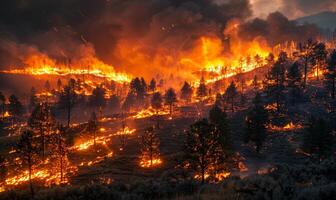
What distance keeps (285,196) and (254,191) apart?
1236mm

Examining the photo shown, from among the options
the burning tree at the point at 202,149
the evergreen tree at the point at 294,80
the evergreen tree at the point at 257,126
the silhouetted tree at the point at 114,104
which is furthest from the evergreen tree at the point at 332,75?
the silhouetted tree at the point at 114,104

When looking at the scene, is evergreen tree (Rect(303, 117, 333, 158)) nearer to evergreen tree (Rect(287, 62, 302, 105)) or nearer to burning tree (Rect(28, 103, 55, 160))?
evergreen tree (Rect(287, 62, 302, 105))

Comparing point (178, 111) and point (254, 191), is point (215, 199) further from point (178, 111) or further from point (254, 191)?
point (178, 111)

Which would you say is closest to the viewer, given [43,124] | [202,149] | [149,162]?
[202,149]

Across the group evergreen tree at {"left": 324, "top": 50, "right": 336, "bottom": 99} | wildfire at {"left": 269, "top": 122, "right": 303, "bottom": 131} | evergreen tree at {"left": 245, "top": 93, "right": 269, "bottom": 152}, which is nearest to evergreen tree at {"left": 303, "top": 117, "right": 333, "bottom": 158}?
evergreen tree at {"left": 245, "top": 93, "right": 269, "bottom": 152}

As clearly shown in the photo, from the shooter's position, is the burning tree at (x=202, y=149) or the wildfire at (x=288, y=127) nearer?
the burning tree at (x=202, y=149)

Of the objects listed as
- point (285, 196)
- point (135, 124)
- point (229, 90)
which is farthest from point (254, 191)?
point (135, 124)

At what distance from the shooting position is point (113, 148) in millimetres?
92562

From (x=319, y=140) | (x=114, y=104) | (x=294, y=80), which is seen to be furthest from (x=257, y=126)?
(x=114, y=104)

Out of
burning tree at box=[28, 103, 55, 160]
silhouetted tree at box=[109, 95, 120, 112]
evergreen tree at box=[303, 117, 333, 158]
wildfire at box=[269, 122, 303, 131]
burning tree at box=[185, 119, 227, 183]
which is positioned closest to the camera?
burning tree at box=[185, 119, 227, 183]

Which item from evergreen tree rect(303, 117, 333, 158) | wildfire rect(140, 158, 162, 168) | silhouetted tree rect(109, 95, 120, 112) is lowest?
wildfire rect(140, 158, 162, 168)

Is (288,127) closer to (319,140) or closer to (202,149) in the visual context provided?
(319,140)

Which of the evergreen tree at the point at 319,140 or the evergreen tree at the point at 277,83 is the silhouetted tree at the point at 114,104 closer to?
the evergreen tree at the point at 277,83

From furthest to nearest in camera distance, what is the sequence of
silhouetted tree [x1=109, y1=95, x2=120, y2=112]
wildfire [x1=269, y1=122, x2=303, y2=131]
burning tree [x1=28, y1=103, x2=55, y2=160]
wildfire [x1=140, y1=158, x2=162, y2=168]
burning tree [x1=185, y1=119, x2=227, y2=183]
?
silhouetted tree [x1=109, y1=95, x2=120, y2=112], wildfire [x1=269, y1=122, x2=303, y2=131], burning tree [x1=28, y1=103, x2=55, y2=160], wildfire [x1=140, y1=158, x2=162, y2=168], burning tree [x1=185, y1=119, x2=227, y2=183]
